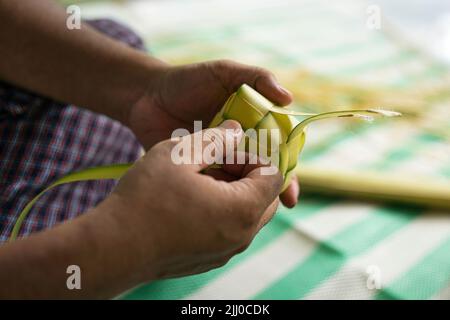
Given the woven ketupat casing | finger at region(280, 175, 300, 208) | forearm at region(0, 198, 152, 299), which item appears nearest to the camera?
forearm at region(0, 198, 152, 299)

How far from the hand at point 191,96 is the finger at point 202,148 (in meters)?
0.12

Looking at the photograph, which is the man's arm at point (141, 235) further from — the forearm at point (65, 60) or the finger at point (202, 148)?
the forearm at point (65, 60)

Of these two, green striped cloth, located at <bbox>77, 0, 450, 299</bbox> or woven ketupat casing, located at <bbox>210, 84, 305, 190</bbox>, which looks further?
green striped cloth, located at <bbox>77, 0, 450, 299</bbox>

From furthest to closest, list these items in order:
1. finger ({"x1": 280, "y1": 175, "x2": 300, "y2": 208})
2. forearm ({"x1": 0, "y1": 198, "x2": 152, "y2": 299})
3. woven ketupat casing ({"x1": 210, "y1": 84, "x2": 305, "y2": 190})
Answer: finger ({"x1": 280, "y1": 175, "x2": 300, "y2": 208}) < woven ketupat casing ({"x1": 210, "y1": 84, "x2": 305, "y2": 190}) < forearm ({"x1": 0, "y1": 198, "x2": 152, "y2": 299})

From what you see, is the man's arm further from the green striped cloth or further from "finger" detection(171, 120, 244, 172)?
the green striped cloth

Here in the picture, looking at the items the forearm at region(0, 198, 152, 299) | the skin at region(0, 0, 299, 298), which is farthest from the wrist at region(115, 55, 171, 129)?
the forearm at region(0, 198, 152, 299)

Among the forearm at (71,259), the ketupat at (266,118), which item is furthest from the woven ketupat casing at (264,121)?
the forearm at (71,259)

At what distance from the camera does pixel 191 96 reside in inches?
25.2

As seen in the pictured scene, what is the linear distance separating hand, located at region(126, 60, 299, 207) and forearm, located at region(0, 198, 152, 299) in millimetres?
A: 252

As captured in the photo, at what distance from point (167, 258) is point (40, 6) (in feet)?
1.49

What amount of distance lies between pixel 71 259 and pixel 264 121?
0.74ft

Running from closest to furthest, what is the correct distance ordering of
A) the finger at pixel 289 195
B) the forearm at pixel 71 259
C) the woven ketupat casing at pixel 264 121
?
the forearm at pixel 71 259
the woven ketupat casing at pixel 264 121
the finger at pixel 289 195

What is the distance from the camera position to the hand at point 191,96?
0.60 m

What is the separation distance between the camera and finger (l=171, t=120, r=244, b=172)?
0.44m
